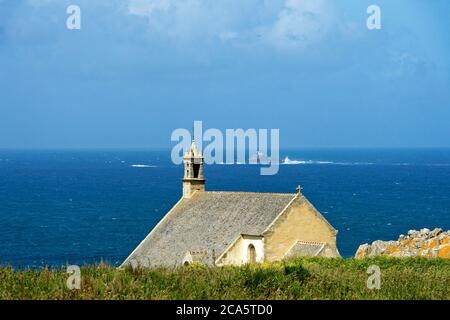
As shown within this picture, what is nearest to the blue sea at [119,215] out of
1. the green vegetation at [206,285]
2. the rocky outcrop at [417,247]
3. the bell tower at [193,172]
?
the bell tower at [193,172]

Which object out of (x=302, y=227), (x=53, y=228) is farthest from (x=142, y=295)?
(x=53, y=228)

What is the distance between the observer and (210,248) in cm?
5069

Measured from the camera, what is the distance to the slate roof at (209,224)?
50156 millimetres

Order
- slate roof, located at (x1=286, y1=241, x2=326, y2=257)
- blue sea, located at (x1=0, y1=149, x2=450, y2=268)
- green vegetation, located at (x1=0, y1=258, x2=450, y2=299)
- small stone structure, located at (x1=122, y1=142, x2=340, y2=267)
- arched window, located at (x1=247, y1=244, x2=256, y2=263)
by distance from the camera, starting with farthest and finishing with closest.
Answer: blue sea, located at (x1=0, y1=149, x2=450, y2=268) → arched window, located at (x1=247, y1=244, x2=256, y2=263) → small stone structure, located at (x1=122, y1=142, x2=340, y2=267) → slate roof, located at (x1=286, y1=241, x2=326, y2=257) → green vegetation, located at (x1=0, y1=258, x2=450, y2=299)

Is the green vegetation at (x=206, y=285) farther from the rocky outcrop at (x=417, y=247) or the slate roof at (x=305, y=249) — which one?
the rocky outcrop at (x=417, y=247)

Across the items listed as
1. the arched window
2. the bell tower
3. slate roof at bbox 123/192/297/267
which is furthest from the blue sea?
the arched window

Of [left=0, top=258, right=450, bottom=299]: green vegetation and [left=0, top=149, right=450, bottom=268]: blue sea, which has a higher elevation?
[left=0, top=258, right=450, bottom=299]: green vegetation

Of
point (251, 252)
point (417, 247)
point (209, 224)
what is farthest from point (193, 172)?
point (417, 247)

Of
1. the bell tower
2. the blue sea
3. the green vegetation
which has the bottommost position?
the blue sea

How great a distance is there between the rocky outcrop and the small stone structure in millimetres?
3528

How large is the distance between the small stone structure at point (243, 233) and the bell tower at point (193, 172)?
2.70 m

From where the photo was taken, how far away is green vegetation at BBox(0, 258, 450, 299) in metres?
22.7

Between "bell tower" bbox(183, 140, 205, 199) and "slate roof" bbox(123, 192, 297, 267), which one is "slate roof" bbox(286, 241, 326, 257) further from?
"bell tower" bbox(183, 140, 205, 199)

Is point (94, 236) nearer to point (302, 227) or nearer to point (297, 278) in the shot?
point (302, 227)
